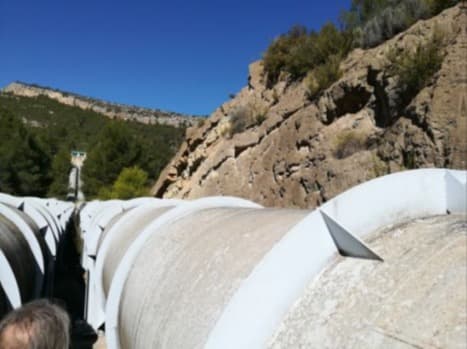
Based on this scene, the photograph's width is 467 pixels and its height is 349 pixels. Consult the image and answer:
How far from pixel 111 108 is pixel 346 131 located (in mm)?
124204

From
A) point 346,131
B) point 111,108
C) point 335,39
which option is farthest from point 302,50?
point 111,108

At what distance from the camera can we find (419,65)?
8.05 metres

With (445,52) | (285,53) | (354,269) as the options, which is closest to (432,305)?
(354,269)

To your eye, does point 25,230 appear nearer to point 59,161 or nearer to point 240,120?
point 240,120

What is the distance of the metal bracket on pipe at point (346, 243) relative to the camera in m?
1.26

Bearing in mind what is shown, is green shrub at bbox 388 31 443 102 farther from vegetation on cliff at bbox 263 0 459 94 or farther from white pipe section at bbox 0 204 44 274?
white pipe section at bbox 0 204 44 274

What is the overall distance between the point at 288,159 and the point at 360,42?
11.8 feet

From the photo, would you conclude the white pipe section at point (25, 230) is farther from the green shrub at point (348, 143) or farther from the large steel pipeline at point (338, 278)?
the green shrub at point (348, 143)

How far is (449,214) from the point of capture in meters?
1.31

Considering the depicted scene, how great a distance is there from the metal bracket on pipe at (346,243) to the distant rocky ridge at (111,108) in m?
107

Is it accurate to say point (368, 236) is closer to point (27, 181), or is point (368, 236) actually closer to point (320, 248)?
point (320, 248)

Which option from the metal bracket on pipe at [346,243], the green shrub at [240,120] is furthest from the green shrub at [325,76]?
the metal bracket on pipe at [346,243]

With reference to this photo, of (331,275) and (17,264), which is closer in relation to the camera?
(331,275)

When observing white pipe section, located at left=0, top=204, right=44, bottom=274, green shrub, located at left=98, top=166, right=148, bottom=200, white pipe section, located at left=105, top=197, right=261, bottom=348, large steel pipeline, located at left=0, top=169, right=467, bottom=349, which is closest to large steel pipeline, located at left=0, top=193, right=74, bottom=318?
white pipe section, located at left=0, top=204, right=44, bottom=274
